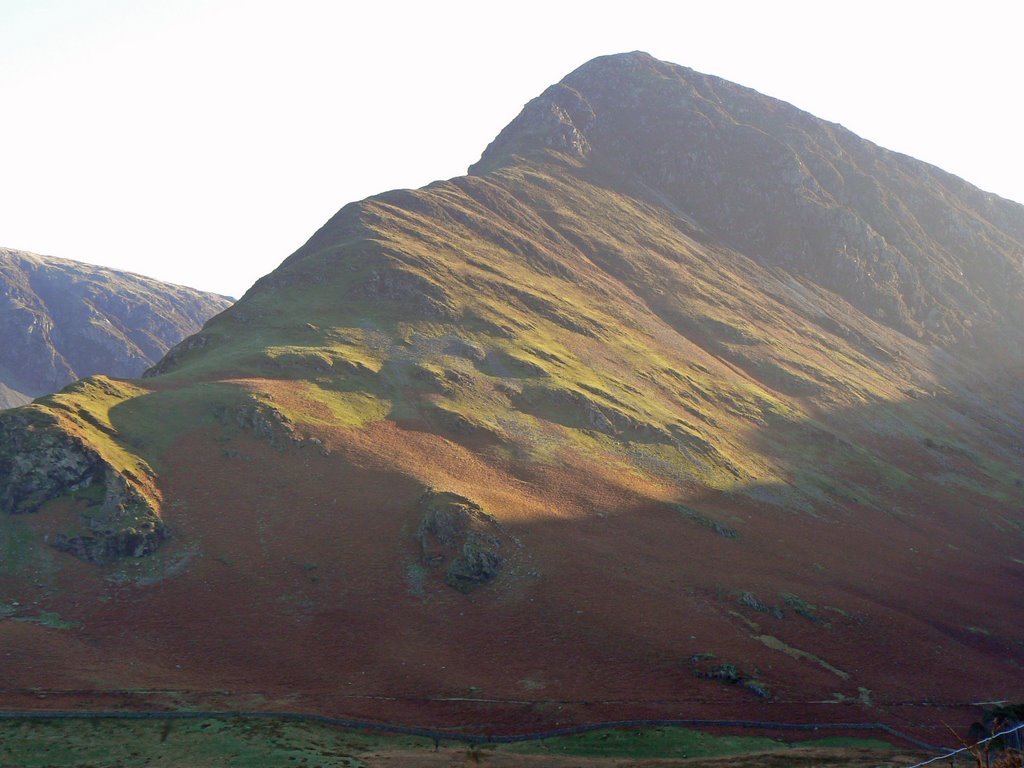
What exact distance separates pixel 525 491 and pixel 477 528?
1267 cm

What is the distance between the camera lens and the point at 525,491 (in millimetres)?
81062

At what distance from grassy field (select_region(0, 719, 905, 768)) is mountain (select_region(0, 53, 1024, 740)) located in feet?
9.08

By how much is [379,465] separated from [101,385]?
95.6 feet

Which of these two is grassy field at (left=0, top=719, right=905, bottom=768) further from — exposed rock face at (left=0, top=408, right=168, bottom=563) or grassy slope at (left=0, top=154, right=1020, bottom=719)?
exposed rock face at (left=0, top=408, right=168, bottom=563)

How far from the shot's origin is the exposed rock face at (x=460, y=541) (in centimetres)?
6594

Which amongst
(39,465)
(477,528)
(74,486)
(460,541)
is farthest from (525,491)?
(39,465)

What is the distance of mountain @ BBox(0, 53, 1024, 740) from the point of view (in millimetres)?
54469

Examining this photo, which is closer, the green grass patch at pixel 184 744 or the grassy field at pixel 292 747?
the green grass patch at pixel 184 744

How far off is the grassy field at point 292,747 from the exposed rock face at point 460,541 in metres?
20.0

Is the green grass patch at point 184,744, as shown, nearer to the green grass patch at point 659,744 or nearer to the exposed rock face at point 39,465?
the green grass patch at point 659,744

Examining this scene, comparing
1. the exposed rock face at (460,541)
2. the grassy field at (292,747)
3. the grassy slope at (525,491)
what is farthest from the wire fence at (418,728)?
the exposed rock face at (460,541)

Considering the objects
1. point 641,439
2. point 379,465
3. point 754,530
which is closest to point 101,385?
point 379,465

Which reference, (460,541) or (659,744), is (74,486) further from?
(659,744)

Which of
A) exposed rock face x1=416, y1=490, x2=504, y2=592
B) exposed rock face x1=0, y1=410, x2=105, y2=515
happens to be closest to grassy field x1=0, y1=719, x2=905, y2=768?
exposed rock face x1=416, y1=490, x2=504, y2=592
